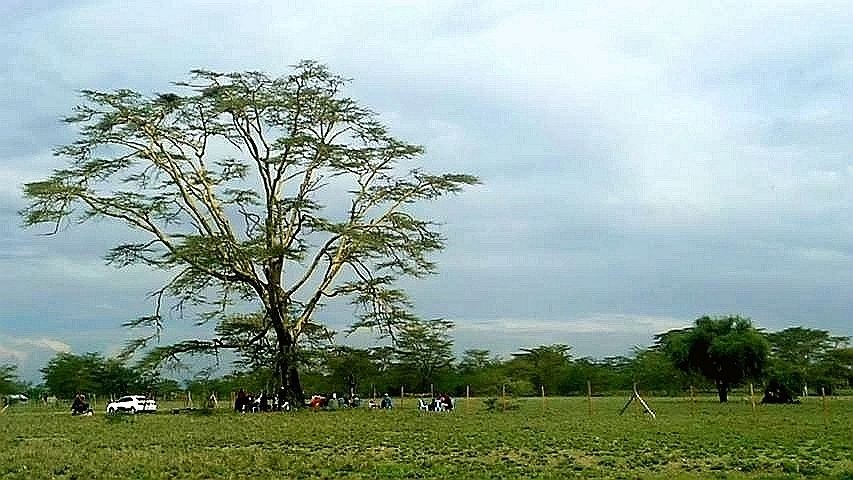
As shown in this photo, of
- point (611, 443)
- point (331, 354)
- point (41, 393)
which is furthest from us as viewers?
point (41, 393)

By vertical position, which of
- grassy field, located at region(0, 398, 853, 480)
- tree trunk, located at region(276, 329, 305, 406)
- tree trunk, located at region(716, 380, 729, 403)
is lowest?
grassy field, located at region(0, 398, 853, 480)

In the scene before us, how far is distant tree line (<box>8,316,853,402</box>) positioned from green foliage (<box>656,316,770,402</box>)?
0.18 feet

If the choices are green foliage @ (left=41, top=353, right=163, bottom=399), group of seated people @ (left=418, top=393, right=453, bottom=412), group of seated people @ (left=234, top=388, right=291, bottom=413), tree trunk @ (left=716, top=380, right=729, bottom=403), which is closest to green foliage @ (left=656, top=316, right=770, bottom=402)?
tree trunk @ (left=716, top=380, right=729, bottom=403)

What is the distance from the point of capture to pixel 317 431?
27516 millimetres

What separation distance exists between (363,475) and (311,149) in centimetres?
2786

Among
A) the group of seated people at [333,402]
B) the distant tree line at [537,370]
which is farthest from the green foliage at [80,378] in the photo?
the group of seated people at [333,402]

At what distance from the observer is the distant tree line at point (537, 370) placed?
4731 cm

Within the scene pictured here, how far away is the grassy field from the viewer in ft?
55.3

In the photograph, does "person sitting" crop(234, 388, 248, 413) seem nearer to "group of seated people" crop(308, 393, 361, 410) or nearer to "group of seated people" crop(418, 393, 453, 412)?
"group of seated people" crop(308, 393, 361, 410)

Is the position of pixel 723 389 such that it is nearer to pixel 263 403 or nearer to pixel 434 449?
pixel 263 403

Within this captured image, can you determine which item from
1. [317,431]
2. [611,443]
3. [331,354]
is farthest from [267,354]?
[611,443]

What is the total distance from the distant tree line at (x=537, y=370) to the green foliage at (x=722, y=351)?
54mm

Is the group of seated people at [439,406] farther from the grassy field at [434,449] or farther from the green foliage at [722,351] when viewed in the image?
the green foliage at [722,351]

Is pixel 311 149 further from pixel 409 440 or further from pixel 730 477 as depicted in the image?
pixel 730 477
